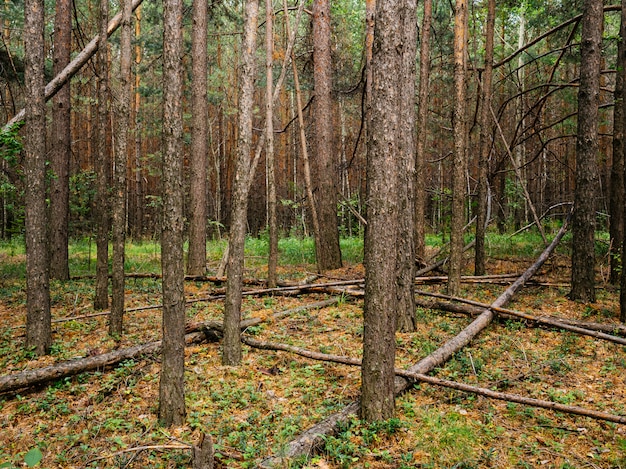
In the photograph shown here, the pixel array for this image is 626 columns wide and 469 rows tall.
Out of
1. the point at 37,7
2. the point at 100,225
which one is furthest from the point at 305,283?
the point at 37,7

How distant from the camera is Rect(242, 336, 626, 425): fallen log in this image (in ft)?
12.6

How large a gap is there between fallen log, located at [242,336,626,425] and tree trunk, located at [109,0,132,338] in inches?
73.8

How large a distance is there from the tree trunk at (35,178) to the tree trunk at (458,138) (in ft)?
20.3

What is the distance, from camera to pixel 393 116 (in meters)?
3.78

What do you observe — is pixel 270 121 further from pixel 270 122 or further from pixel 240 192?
pixel 240 192

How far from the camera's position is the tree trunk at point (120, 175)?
608 centimetres

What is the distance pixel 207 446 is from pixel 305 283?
6.45m

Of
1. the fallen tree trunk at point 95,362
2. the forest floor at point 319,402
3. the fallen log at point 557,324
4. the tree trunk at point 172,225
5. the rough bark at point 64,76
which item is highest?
the rough bark at point 64,76

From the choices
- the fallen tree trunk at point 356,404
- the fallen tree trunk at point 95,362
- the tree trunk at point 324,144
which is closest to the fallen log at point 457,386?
the fallen tree trunk at point 356,404

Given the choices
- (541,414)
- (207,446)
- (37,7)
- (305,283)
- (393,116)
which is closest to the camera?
(207,446)

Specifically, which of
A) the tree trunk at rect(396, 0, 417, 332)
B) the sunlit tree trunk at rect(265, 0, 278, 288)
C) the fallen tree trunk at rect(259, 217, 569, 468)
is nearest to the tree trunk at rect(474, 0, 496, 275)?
the fallen tree trunk at rect(259, 217, 569, 468)

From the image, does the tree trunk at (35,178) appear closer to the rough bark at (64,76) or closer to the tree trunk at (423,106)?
the rough bark at (64,76)

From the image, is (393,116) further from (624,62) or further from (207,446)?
(624,62)

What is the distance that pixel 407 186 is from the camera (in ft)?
20.2
